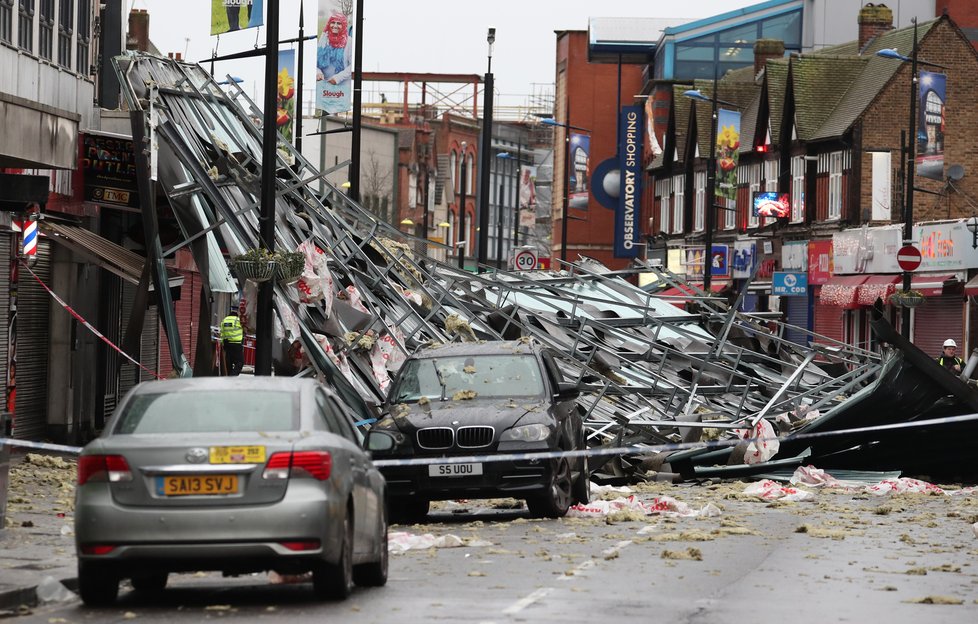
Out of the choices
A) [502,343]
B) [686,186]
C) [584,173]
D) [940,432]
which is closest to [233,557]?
[502,343]

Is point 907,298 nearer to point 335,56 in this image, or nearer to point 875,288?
point 875,288

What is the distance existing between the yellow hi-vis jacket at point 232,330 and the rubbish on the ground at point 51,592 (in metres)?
14.8

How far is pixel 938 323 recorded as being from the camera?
172 feet

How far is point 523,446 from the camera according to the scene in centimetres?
1714

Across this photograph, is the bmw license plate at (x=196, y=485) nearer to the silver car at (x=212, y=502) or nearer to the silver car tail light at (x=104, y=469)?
the silver car at (x=212, y=502)

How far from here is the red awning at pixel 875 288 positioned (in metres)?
53.6

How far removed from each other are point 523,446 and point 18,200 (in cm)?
502

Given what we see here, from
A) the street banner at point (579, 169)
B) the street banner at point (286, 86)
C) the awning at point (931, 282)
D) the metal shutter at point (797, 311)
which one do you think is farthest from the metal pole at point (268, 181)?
the street banner at point (579, 169)

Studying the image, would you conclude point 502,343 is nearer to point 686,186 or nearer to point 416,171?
point 686,186

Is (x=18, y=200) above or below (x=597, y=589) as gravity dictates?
above

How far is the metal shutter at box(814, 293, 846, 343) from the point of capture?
61281 millimetres

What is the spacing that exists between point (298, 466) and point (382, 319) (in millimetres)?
14822

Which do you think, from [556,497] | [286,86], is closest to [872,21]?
[286,86]

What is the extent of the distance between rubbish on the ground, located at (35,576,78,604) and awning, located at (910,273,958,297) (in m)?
40.2
